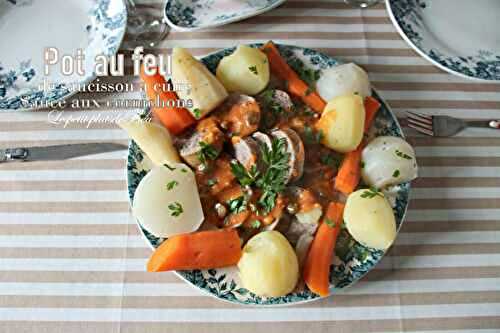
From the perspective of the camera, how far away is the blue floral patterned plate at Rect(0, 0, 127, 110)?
146 centimetres

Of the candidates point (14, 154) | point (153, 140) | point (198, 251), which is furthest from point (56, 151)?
point (198, 251)

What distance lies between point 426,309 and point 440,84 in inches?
30.8

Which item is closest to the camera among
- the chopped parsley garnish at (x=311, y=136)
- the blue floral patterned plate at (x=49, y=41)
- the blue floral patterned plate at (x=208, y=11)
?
the chopped parsley garnish at (x=311, y=136)

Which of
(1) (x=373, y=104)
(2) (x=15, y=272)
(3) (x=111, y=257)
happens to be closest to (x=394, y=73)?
(1) (x=373, y=104)

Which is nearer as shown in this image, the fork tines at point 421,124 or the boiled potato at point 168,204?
the boiled potato at point 168,204

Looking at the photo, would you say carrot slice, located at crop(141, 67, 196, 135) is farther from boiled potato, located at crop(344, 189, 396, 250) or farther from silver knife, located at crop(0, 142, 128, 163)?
boiled potato, located at crop(344, 189, 396, 250)

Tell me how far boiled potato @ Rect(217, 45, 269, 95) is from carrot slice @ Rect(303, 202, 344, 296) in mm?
422

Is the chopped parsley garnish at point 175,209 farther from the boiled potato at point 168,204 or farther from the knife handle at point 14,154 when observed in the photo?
the knife handle at point 14,154

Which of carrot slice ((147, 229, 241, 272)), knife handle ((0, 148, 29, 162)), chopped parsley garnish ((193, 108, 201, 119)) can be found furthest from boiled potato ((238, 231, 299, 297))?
knife handle ((0, 148, 29, 162))

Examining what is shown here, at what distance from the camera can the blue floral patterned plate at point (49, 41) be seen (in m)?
1.46

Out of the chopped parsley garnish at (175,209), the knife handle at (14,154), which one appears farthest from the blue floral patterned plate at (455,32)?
the knife handle at (14,154)

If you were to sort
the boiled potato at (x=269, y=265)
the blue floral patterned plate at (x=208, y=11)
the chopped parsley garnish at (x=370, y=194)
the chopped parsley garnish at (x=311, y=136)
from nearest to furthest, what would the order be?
the boiled potato at (x=269, y=265)
the chopped parsley garnish at (x=370, y=194)
the chopped parsley garnish at (x=311, y=136)
the blue floral patterned plate at (x=208, y=11)

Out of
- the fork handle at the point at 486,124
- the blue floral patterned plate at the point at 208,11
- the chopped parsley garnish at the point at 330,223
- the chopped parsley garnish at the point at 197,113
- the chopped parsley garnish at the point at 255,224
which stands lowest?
the chopped parsley garnish at the point at 255,224

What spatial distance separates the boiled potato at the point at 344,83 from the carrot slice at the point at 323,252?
342 millimetres
